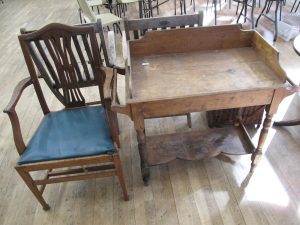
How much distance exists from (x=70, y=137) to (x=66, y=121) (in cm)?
15

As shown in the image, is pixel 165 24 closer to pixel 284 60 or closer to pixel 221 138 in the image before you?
pixel 221 138

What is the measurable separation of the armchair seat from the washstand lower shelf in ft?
1.29

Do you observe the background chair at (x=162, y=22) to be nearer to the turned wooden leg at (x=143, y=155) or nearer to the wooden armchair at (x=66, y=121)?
the wooden armchair at (x=66, y=121)

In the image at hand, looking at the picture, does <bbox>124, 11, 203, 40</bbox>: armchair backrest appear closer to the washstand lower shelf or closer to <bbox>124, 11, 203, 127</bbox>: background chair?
<bbox>124, 11, 203, 127</bbox>: background chair

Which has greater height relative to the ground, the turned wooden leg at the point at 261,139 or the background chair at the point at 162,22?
the background chair at the point at 162,22

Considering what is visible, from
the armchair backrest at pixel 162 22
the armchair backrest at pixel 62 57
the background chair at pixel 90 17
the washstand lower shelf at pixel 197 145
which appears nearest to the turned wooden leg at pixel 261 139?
the washstand lower shelf at pixel 197 145

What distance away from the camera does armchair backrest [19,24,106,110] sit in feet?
4.35

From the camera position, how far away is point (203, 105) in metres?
1.17

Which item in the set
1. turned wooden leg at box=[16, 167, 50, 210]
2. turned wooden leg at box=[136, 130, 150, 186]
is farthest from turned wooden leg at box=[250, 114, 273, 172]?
turned wooden leg at box=[16, 167, 50, 210]

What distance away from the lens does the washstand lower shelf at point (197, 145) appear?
1.55 meters

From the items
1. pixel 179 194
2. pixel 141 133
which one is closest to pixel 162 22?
pixel 141 133

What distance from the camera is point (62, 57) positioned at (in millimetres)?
1408

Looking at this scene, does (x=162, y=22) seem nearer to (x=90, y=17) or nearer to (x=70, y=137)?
(x=70, y=137)

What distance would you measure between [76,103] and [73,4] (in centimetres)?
523
